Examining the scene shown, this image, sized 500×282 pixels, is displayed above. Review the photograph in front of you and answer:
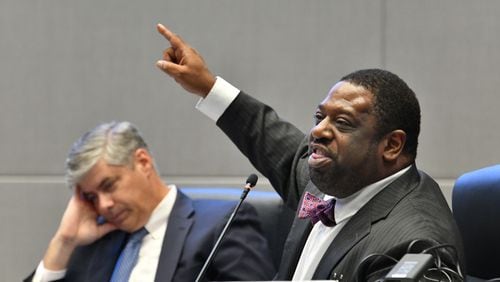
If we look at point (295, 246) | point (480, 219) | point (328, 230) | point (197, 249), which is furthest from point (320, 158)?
point (197, 249)

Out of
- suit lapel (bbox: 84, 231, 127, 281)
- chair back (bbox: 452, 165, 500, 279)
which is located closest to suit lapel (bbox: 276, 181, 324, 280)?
chair back (bbox: 452, 165, 500, 279)

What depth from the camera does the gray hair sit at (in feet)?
8.67

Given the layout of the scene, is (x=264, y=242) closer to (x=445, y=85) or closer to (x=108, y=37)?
(x=445, y=85)

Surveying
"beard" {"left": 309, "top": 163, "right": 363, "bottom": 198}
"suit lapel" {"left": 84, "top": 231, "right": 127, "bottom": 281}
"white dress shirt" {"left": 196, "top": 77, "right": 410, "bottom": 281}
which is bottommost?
"suit lapel" {"left": 84, "top": 231, "right": 127, "bottom": 281}

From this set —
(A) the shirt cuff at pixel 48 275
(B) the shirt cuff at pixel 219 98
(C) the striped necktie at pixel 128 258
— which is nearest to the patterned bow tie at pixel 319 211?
(B) the shirt cuff at pixel 219 98

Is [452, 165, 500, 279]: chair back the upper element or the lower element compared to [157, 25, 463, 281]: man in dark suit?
lower

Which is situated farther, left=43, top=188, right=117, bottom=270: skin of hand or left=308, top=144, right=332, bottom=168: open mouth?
left=43, top=188, right=117, bottom=270: skin of hand

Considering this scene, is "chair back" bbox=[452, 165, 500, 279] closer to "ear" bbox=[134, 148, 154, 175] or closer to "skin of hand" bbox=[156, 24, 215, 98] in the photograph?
"skin of hand" bbox=[156, 24, 215, 98]

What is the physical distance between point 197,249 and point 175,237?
0.31 feet

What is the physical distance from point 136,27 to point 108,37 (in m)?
0.12

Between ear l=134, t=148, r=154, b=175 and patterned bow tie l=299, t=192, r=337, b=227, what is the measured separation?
0.88 meters

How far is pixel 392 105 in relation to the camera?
184cm

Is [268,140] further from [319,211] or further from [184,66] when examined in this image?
[319,211]

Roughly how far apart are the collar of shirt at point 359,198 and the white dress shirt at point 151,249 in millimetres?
878
